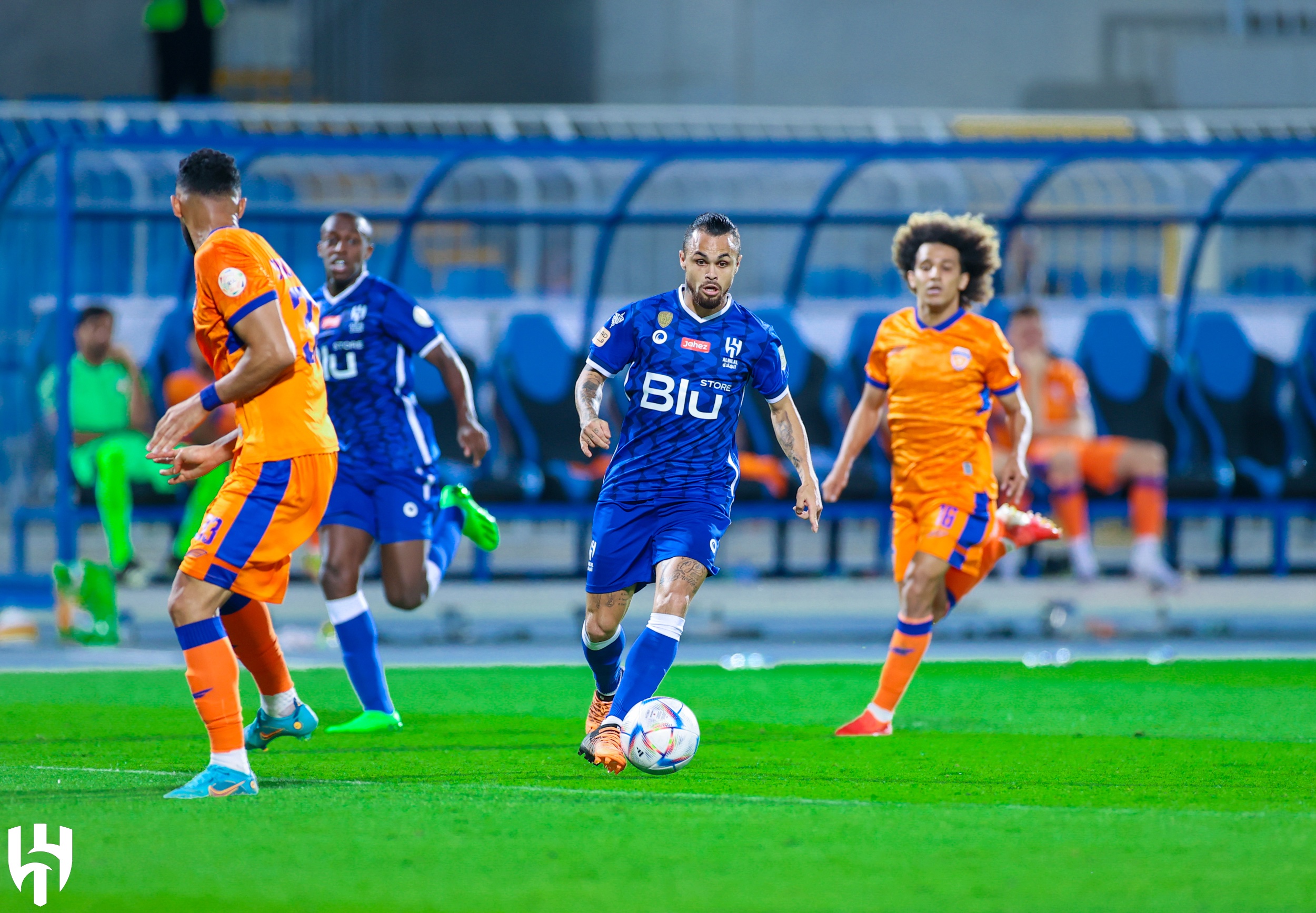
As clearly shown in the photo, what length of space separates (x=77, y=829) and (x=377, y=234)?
9.09 m

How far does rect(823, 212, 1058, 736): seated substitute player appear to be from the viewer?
604 centimetres

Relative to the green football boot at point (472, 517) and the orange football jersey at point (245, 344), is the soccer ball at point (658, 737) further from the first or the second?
the green football boot at point (472, 517)

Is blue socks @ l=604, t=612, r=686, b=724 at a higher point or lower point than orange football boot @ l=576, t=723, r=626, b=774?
higher

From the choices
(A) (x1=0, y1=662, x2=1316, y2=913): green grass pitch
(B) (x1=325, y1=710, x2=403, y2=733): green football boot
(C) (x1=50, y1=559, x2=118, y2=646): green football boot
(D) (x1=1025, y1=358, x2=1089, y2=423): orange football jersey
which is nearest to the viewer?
(A) (x1=0, y1=662, x2=1316, y2=913): green grass pitch

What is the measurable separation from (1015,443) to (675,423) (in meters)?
1.61

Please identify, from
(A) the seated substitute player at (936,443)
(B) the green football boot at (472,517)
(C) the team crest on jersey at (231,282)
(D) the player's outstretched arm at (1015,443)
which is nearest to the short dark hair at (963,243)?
(A) the seated substitute player at (936,443)

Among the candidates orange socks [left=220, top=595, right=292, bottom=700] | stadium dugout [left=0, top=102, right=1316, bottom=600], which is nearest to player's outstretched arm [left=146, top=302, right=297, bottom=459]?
orange socks [left=220, top=595, right=292, bottom=700]

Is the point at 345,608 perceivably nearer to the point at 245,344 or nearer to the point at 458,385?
the point at 458,385

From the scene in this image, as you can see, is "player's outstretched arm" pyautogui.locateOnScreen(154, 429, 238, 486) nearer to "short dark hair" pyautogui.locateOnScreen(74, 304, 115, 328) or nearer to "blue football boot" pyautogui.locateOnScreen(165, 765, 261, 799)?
"blue football boot" pyautogui.locateOnScreen(165, 765, 261, 799)

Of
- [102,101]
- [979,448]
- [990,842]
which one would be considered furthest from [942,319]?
[102,101]

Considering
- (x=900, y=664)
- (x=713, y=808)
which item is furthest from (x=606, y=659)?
(x=900, y=664)

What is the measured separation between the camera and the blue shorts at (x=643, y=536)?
5105 mm

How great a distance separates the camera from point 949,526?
6035 mm

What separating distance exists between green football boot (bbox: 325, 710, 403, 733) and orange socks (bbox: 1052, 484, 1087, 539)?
4.50 meters
